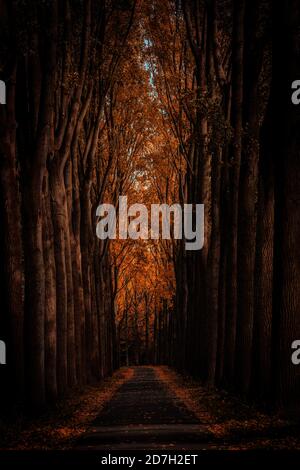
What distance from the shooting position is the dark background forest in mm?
11734

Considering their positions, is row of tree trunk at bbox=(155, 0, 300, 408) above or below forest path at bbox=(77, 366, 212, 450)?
above

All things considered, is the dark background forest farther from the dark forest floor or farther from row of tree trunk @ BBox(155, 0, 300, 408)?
the dark forest floor

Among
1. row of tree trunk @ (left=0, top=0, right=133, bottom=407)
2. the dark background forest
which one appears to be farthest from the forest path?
row of tree trunk @ (left=0, top=0, right=133, bottom=407)

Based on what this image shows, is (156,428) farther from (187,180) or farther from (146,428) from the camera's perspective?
(187,180)

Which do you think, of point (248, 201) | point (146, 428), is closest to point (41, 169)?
point (248, 201)

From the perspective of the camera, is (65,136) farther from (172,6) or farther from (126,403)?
(172,6)

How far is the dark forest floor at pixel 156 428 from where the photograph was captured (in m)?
9.17

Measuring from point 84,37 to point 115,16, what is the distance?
483 cm

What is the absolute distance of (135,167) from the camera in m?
33.5

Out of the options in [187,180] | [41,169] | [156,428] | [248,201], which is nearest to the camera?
[156,428]

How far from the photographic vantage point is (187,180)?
27984 millimetres

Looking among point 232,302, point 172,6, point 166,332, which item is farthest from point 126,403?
point 166,332

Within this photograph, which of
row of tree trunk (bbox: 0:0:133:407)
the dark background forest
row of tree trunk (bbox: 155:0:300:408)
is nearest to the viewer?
row of tree trunk (bbox: 155:0:300:408)

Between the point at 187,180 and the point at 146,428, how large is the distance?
58.7 feet
